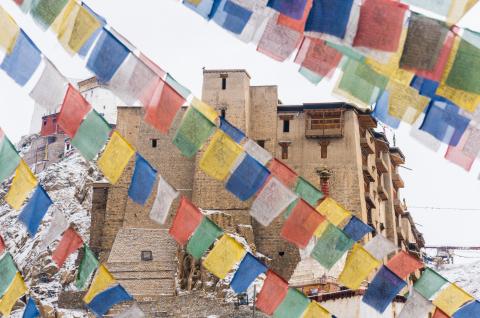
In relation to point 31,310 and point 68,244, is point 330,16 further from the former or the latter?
point 31,310

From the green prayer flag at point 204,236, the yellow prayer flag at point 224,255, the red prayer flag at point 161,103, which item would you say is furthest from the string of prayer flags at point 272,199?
the red prayer flag at point 161,103

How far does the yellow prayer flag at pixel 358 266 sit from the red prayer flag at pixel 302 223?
1.52 m

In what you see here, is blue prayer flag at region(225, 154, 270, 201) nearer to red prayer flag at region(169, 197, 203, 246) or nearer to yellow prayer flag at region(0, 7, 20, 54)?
red prayer flag at region(169, 197, 203, 246)

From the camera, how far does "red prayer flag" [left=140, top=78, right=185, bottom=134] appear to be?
36.4 feet

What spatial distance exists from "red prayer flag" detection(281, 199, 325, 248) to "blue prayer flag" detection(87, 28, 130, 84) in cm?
356

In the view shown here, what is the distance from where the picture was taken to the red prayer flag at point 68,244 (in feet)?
44.8

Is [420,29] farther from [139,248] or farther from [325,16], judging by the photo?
[139,248]

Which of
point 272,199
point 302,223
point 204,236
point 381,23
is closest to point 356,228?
point 302,223

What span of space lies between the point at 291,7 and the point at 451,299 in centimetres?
754

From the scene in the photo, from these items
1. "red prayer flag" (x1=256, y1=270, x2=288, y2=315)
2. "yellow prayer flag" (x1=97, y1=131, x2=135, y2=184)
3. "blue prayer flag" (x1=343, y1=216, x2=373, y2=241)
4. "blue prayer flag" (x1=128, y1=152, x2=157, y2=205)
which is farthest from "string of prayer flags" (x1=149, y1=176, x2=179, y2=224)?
"blue prayer flag" (x1=343, y1=216, x2=373, y2=241)

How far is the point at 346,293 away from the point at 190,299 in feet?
27.8

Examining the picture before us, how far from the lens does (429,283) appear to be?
14.2 metres

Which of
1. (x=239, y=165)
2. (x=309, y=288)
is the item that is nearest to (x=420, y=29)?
Result: (x=239, y=165)

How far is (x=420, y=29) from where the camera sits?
8.87 m
